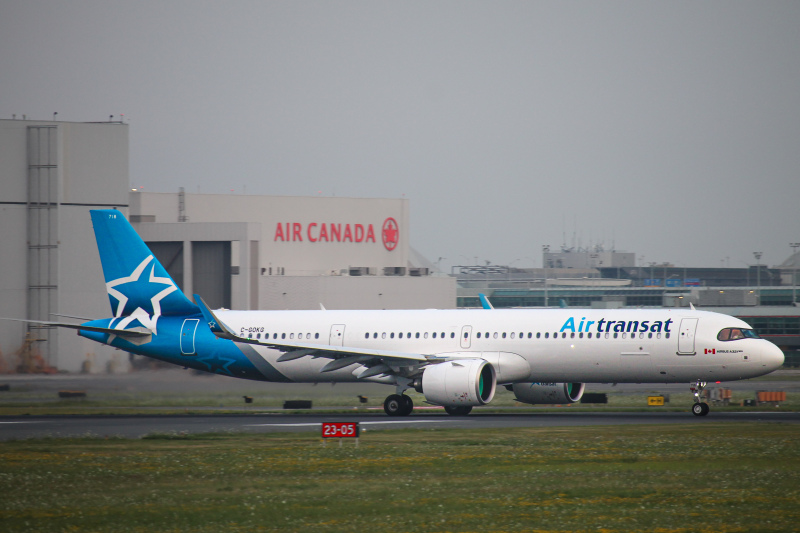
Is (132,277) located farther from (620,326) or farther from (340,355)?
(620,326)

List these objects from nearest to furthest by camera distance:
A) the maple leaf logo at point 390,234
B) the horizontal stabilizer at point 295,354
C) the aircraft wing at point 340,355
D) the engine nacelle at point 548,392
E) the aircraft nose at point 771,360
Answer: the aircraft nose at point 771,360
the aircraft wing at point 340,355
the horizontal stabilizer at point 295,354
the engine nacelle at point 548,392
the maple leaf logo at point 390,234

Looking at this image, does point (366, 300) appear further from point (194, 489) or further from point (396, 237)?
point (194, 489)

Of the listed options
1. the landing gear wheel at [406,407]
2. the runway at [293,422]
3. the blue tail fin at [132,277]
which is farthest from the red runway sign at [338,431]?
the blue tail fin at [132,277]

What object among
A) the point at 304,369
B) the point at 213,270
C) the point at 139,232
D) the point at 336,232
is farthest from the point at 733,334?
the point at 336,232

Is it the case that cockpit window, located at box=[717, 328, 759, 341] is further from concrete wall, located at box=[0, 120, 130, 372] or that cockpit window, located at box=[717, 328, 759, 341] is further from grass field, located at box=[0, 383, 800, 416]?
concrete wall, located at box=[0, 120, 130, 372]

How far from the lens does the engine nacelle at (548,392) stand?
41969 mm

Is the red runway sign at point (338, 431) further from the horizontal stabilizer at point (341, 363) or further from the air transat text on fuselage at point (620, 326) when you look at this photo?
the air transat text on fuselage at point (620, 326)

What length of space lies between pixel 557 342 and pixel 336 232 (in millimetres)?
59301

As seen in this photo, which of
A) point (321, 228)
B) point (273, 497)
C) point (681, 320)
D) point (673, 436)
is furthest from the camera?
point (321, 228)

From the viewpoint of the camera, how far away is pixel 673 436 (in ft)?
91.7

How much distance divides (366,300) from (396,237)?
50.9ft

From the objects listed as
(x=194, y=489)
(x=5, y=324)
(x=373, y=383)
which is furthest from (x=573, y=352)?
(x=5, y=324)

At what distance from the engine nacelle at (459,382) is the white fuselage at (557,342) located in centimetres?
96

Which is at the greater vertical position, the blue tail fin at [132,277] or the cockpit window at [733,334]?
the blue tail fin at [132,277]
